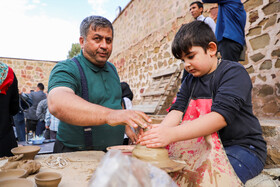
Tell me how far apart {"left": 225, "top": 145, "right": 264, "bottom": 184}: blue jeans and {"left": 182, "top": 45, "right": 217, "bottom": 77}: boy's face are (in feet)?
2.30

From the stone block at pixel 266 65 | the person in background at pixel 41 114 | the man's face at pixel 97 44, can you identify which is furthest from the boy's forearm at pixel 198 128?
the person in background at pixel 41 114

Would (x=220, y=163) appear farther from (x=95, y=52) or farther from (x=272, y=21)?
(x=272, y=21)

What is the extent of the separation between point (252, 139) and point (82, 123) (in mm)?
1384

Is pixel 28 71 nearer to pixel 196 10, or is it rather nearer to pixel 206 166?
pixel 196 10

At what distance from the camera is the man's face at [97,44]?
204 centimetres

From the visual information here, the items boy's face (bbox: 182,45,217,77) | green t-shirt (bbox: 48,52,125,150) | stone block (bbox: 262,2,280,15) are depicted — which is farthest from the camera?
stone block (bbox: 262,2,280,15)

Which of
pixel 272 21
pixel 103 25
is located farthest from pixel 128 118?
pixel 272 21

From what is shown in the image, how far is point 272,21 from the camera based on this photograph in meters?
3.17

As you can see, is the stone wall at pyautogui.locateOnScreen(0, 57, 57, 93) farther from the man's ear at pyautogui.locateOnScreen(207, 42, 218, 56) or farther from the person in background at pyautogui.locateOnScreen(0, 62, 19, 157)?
the man's ear at pyautogui.locateOnScreen(207, 42, 218, 56)

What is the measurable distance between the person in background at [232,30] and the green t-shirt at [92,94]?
183 centimetres

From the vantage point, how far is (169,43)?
600 cm

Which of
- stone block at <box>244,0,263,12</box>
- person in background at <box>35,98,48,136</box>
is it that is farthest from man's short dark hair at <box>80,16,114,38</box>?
person in background at <box>35,98,48,136</box>

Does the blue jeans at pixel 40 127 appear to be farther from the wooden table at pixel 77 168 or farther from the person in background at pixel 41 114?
the wooden table at pixel 77 168

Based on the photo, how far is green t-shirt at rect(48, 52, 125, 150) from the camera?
5.88 feet
